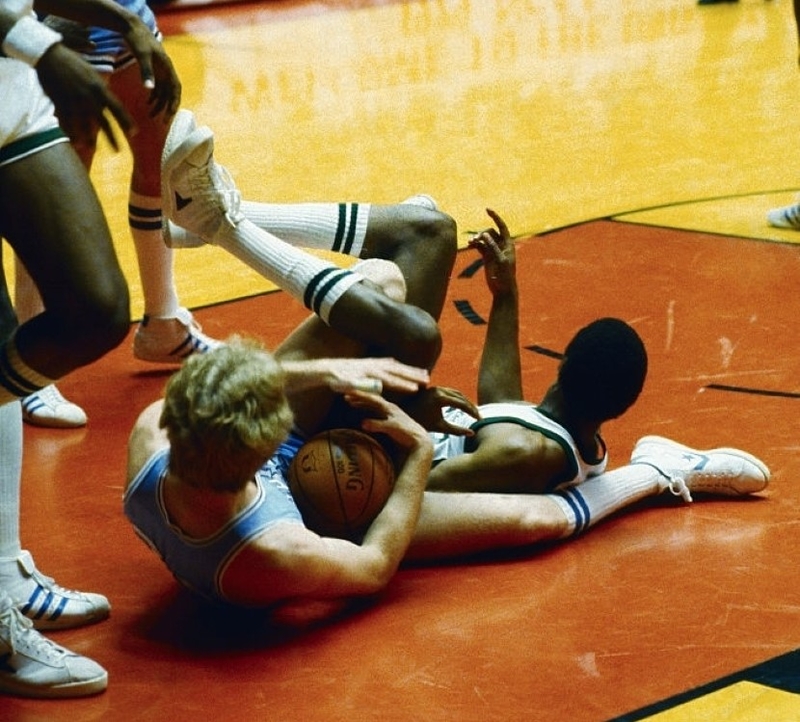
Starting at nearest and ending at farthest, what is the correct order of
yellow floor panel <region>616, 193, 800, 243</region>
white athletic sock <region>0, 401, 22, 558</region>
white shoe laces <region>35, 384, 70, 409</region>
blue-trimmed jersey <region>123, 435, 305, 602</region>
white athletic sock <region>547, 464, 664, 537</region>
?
blue-trimmed jersey <region>123, 435, 305, 602</region> < white athletic sock <region>0, 401, 22, 558</region> < white athletic sock <region>547, 464, 664, 537</region> < white shoe laces <region>35, 384, 70, 409</region> < yellow floor panel <region>616, 193, 800, 243</region>

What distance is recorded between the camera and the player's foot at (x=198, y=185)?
395 cm

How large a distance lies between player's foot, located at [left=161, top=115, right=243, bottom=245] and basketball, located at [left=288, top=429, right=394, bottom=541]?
0.71 metres

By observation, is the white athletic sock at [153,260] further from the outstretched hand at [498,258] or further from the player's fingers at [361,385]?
the player's fingers at [361,385]

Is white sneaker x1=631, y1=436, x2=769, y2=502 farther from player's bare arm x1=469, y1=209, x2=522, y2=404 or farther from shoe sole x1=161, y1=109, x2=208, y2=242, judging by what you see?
shoe sole x1=161, y1=109, x2=208, y2=242

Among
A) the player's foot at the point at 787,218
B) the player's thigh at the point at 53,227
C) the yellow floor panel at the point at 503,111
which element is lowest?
the yellow floor panel at the point at 503,111

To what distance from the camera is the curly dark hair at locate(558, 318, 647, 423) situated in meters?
3.78

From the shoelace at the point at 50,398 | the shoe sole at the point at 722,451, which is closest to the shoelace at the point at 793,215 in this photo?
the shoe sole at the point at 722,451

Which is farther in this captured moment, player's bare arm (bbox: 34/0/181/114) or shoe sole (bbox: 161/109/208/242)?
shoe sole (bbox: 161/109/208/242)

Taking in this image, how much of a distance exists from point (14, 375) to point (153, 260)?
2.18 meters

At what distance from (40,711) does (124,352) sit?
8.35 feet

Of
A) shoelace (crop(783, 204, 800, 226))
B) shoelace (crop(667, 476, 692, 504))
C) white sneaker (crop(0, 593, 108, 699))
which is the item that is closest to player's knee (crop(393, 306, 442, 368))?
shoelace (crop(667, 476, 692, 504))

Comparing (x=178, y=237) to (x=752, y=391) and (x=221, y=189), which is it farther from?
(x=752, y=391)

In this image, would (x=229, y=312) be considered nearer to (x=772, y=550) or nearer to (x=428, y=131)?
(x=772, y=550)

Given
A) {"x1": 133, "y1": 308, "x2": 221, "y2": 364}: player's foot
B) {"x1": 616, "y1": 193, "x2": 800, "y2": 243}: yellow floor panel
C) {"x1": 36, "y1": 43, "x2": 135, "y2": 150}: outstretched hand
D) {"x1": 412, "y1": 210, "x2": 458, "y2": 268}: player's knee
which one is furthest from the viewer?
{"x1": 616, "y1": 193, "x2": 800, "y2": 243}: yellow floor panel
